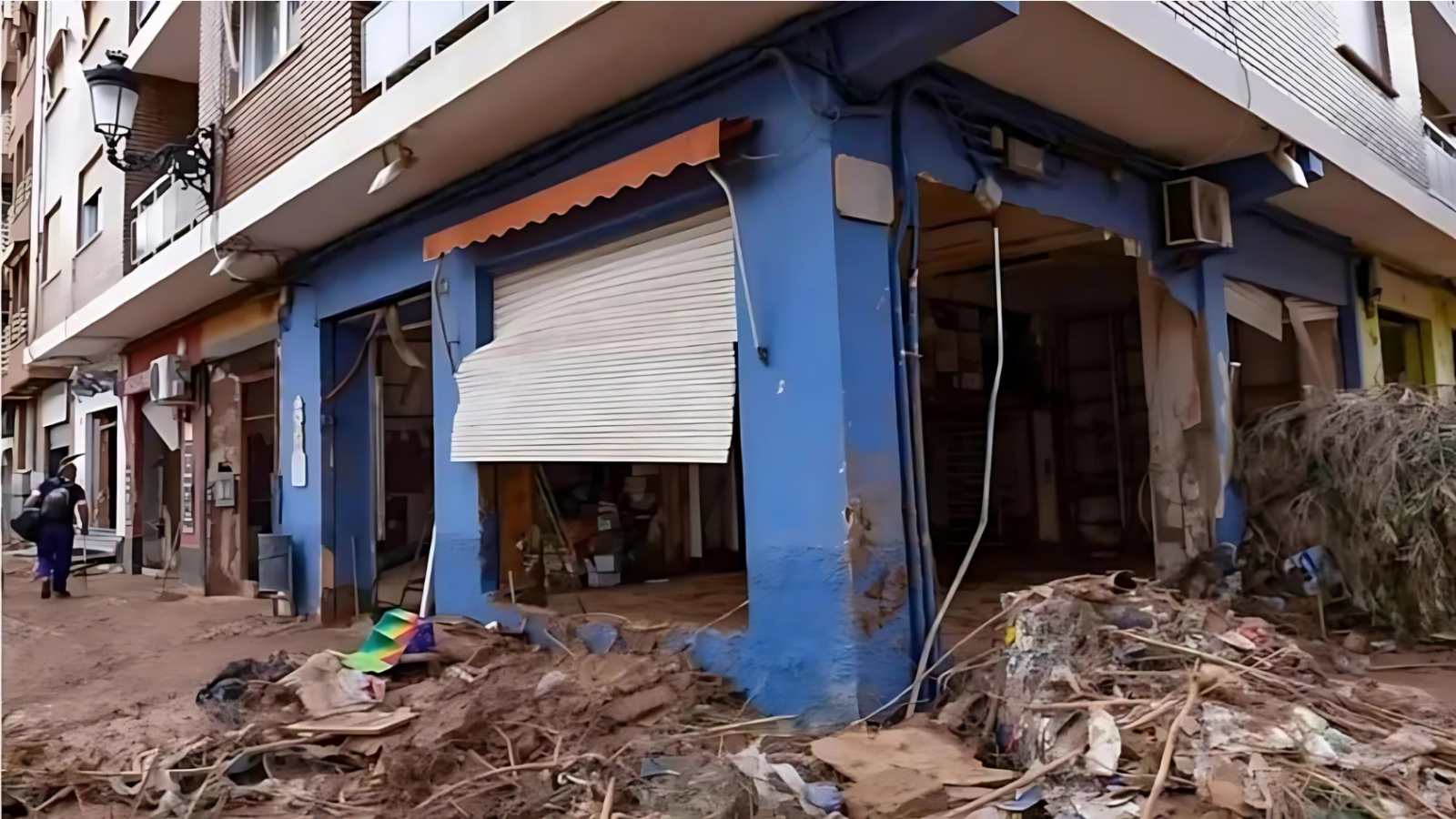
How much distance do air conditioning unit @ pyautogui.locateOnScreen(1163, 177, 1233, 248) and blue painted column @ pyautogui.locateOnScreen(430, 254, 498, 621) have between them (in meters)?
4.94

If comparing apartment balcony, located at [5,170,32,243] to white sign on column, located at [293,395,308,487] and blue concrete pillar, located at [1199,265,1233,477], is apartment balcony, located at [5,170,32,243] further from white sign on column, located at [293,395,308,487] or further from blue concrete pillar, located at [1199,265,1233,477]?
blue concrete pillar, located at [1199,265,1233,477]

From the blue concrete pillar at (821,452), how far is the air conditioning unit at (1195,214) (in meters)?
2.99

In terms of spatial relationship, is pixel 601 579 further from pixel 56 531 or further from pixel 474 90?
pixel 56 531

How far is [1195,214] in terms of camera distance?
6887mm

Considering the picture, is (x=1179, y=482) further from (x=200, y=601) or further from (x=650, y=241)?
(x=200, y=601)

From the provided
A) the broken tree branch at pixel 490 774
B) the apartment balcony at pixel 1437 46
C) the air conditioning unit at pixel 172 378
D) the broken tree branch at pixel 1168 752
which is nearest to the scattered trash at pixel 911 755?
the broken tree branch at pixel 1168 752

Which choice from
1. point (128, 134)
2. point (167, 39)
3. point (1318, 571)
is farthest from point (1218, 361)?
point (167, 39)

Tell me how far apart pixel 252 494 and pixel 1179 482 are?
10704mm

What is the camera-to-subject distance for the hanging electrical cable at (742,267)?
202 inches

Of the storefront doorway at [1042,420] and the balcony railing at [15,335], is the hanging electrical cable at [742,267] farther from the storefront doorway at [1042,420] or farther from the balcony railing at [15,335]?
the balcony railing at [15,335]

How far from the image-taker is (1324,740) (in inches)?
139

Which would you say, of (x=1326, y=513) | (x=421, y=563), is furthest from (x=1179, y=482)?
(x=421, y=563)

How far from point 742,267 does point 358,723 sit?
310 cm

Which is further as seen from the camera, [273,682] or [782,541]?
[273,682]
